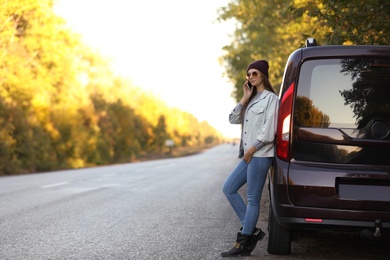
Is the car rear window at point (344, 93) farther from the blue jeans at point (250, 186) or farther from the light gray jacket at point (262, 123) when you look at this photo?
the blue jeans at point (250, 186)

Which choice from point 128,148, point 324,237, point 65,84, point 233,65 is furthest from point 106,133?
point 324,237

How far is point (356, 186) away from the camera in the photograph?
461 cm

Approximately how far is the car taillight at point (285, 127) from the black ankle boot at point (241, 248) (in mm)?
955

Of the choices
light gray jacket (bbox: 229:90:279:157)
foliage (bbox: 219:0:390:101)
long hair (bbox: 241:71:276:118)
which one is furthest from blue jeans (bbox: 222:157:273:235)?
foliage (bbox: 219:0:390:101)

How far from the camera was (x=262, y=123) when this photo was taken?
5.06m

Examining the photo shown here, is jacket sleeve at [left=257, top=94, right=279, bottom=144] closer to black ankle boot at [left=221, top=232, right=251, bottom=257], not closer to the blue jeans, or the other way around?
the blue jeans

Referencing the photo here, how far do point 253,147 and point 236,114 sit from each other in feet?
1.63

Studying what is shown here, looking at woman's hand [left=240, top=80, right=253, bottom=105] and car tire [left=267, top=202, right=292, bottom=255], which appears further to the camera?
woman's hand [left=240, top=80, right=253, bottom=105]

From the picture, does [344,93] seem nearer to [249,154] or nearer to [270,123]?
[270,123]

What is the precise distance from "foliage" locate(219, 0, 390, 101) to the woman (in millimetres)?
3374

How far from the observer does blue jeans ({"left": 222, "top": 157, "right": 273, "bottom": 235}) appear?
5.10m

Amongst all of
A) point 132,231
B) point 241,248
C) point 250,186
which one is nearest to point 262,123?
point 250,186

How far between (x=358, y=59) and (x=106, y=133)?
5488 centimetres

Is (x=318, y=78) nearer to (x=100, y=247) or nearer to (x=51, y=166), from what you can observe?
(x=100, y=247)
